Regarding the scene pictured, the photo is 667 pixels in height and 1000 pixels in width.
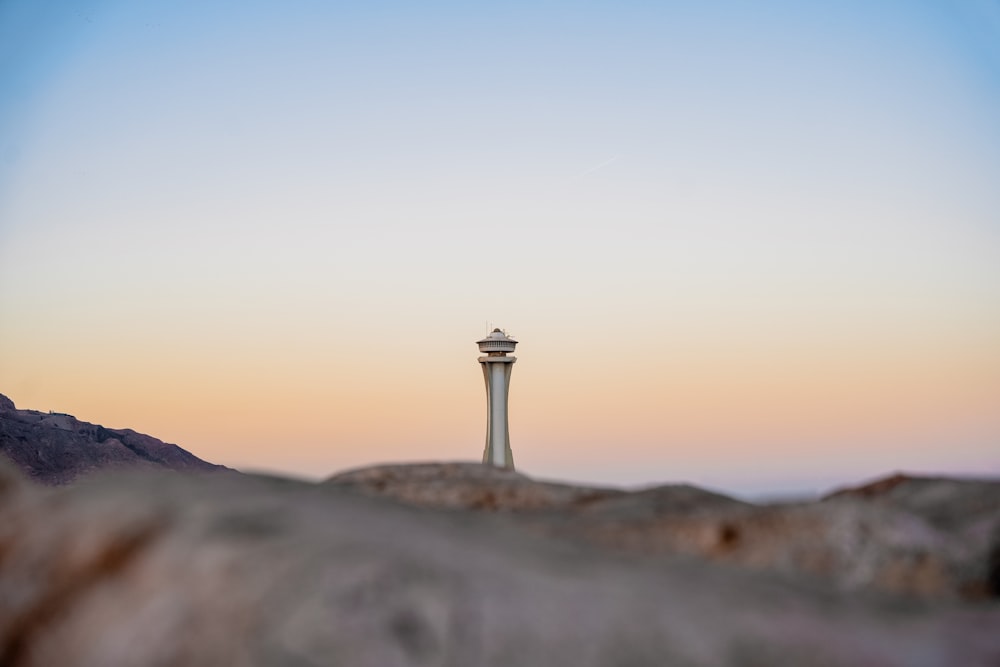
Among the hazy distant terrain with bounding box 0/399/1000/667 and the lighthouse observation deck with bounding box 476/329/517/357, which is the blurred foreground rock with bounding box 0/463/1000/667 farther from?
the lighthouse observation deck with bounding box 476/329/517/357

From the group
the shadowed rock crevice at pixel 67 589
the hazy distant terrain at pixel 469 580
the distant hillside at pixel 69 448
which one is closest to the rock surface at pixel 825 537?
the hazy distant terrain at pixel 469 580

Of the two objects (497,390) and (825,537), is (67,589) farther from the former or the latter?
(497,390)

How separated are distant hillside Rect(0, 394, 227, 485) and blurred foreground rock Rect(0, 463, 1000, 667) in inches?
1269

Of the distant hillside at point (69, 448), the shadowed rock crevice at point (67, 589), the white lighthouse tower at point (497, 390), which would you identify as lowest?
the shadowed rock crevice at point (67, 589)

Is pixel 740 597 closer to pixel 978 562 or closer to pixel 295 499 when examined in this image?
pixel 978 562

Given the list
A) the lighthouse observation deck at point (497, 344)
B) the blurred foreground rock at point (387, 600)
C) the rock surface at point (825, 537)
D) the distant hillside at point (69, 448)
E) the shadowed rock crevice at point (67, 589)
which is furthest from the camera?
the lighthouse observation deck at point (497, 344)

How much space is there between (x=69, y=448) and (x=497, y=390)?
18.6 meters

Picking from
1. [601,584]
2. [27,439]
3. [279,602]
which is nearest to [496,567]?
[601,584]

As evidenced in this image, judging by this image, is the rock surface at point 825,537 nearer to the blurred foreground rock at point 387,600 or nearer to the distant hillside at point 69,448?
the blurred foreground rock at point 387,600

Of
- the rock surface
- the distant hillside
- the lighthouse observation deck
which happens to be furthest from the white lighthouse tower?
the rock surface

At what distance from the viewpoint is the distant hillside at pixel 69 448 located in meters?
36.5

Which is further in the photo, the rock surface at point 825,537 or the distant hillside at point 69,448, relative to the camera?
the distant hillside at point 69,448

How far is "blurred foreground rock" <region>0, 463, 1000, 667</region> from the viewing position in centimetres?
417

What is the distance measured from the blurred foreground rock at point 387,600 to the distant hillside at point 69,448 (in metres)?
32.2
